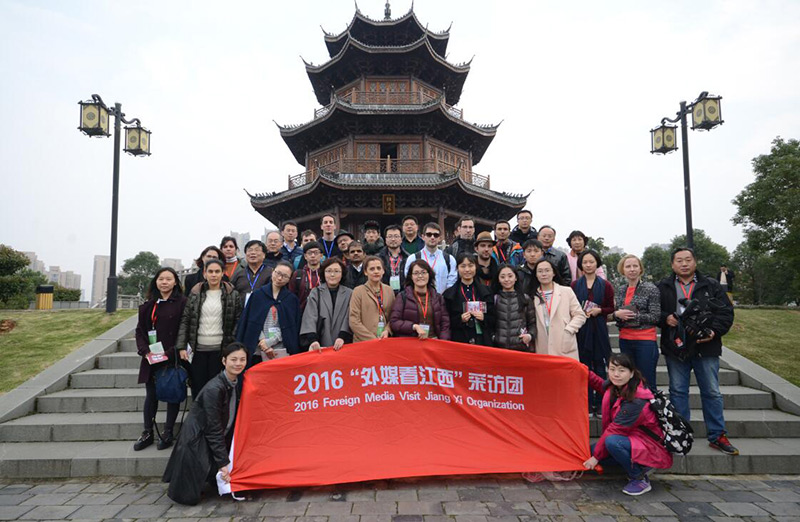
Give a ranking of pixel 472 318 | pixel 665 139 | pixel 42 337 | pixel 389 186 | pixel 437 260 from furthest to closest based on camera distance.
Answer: pixel 389 186, pixel 665 139, pixel 42 337, pixel 437 260, pixel 472 318

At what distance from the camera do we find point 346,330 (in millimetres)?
4457

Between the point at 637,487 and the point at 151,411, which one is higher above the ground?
the point at 151,411

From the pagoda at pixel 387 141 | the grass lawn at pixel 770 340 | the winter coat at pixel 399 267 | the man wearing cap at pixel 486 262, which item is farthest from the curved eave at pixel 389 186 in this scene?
the man wearing cap at pixel 486 262

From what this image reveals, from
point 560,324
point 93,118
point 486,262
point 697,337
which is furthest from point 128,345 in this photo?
point 697,337

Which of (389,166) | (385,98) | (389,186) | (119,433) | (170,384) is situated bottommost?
(119,433)

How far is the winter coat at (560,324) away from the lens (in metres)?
4.38

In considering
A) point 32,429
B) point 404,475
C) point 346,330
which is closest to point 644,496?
point 404,475

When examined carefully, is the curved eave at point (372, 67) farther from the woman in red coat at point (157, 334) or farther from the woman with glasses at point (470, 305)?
the woman in red coat at point (157, 334)

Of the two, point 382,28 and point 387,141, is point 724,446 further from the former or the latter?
point 382,28

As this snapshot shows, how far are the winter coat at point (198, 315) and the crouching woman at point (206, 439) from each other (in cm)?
71

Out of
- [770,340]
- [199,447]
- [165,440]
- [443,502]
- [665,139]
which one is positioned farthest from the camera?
[665,139]

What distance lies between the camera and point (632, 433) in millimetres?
3779

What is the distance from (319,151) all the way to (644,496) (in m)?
19.9

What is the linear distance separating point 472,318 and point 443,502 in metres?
1.94
